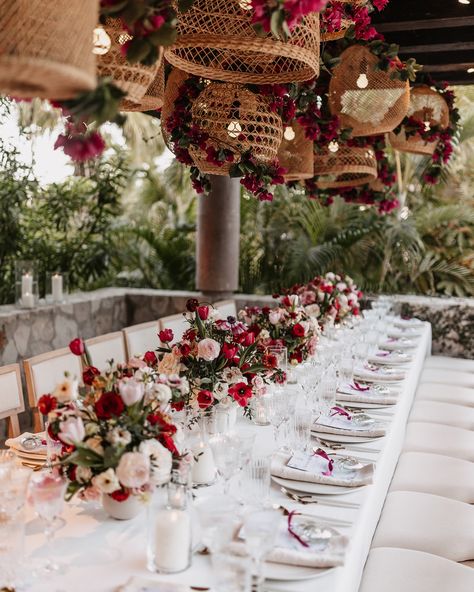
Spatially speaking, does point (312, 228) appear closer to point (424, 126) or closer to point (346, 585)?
point (424, 126)

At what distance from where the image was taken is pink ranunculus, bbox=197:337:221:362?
236 centimetres

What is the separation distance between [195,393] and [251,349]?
1.02ft

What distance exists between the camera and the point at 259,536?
53.8 inches

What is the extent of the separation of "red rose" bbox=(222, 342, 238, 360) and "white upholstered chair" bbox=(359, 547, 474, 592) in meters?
0.81

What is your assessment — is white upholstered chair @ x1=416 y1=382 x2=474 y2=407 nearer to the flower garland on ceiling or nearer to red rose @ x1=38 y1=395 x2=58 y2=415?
the flower garland on ceiling

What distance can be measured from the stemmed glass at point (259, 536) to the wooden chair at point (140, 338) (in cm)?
252

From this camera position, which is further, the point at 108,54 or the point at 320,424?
the point at 320,424

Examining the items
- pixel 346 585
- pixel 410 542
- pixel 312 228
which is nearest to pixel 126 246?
pixel 312 228

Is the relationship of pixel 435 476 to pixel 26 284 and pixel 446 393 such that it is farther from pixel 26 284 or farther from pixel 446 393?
pixel 26 284

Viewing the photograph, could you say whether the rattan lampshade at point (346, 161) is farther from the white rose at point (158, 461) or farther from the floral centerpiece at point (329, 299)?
the white rose at point (158, 461)

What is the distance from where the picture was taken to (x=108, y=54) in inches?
71.4

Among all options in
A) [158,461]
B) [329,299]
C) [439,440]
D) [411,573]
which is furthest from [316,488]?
A: [329,299]

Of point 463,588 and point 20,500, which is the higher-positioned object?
point 20,500

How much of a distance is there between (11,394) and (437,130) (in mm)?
2944
